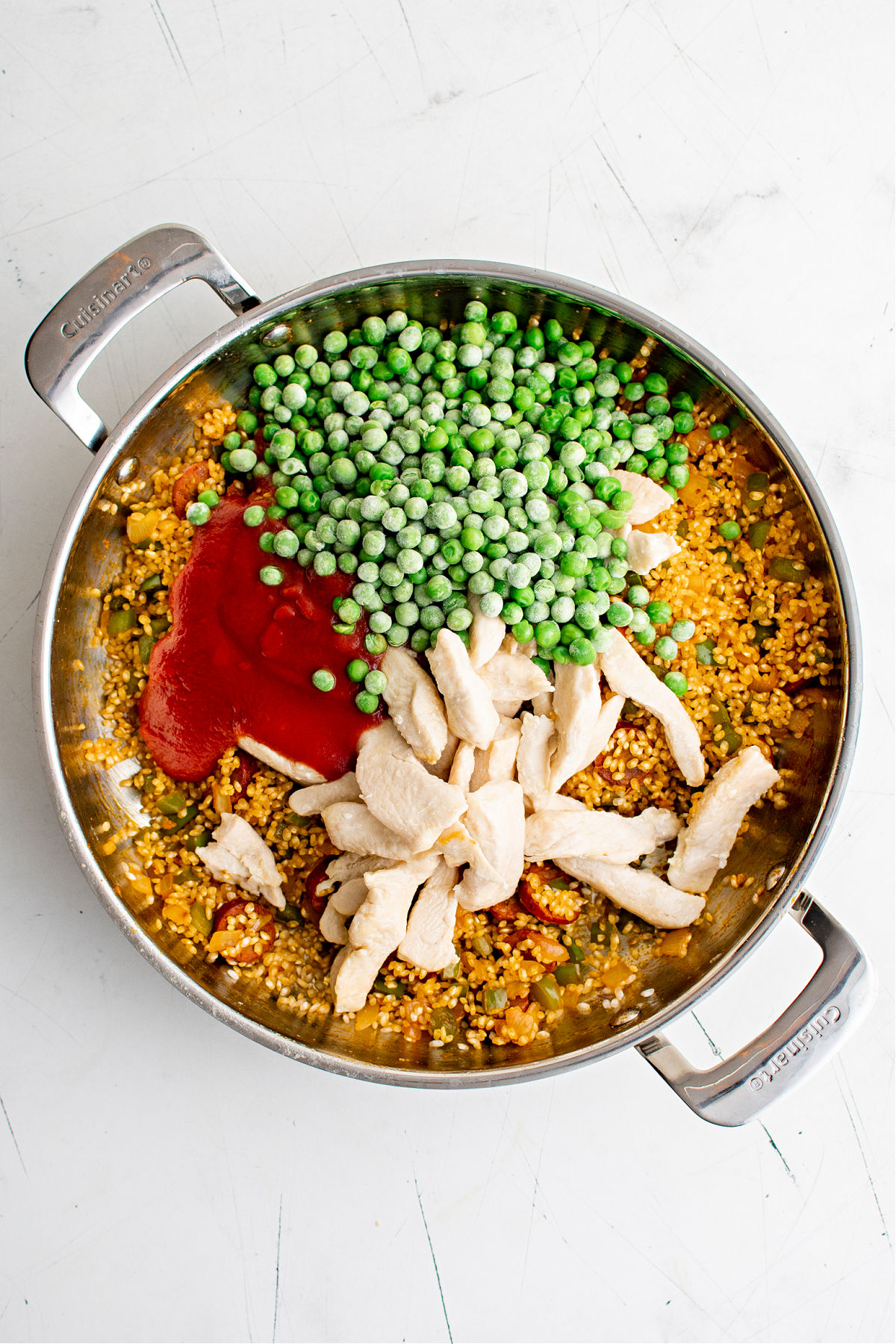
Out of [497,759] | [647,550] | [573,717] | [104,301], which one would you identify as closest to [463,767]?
[497,759]

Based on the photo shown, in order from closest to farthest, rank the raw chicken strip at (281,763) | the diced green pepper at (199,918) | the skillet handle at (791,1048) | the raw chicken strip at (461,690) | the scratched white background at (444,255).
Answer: the skillet handle at (791,1048) < the raw chicken strip at (461,690) < the raw chicken strip at (281,763) < the diced green pepper at (199,918) < the scratched white background at (444,255)

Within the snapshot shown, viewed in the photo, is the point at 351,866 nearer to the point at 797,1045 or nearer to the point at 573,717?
the point at 573,717

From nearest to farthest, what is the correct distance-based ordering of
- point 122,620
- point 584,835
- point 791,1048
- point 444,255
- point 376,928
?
1. point 791,1048
2. point 376,928
3. point 584,835
4. point 122,620
5. point 444,255

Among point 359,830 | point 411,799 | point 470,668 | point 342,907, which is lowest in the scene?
point 342,907

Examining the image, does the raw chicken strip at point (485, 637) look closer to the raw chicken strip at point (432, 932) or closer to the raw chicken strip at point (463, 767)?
the raw chicken strip at point (463, 767)

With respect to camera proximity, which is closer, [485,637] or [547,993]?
[485,637]

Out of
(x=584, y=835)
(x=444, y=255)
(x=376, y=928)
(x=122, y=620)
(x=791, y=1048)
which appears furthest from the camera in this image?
(x=444, y=255)

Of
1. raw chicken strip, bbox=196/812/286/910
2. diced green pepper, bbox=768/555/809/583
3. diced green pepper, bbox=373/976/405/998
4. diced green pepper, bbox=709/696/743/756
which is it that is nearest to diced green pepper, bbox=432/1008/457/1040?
diced green pepper, bbox=373/976/405/998

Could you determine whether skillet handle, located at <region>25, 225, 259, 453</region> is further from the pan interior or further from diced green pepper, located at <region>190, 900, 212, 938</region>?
diced green pepper, located at <region>190, 900, 212, 938</region>

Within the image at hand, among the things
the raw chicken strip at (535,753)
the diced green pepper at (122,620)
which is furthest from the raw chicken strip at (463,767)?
the diced green pepper at (122,620)
